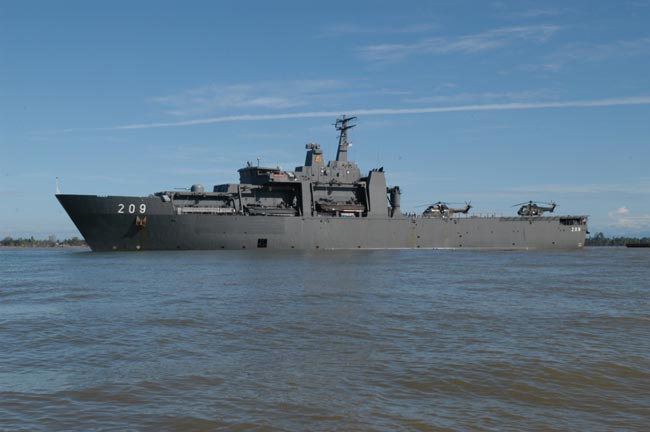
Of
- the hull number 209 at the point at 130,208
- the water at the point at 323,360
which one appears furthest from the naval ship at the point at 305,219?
the water at the point at 323,360

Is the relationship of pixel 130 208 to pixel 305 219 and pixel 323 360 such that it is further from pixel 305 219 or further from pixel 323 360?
pixel 323 360

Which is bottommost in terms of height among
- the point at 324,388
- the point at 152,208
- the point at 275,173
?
the point at 324,388

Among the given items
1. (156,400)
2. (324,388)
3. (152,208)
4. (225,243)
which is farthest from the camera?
(225,243)

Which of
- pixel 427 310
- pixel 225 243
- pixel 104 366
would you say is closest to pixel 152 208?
pixel 225 243

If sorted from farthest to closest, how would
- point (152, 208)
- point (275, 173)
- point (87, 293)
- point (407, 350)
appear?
point (275, 173) → point (152, 208) → point (87, 293) → point (407, 350)

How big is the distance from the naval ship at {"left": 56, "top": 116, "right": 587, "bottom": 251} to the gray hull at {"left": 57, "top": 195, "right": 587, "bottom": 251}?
71mm

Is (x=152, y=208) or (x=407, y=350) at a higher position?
(x=152, y=208)

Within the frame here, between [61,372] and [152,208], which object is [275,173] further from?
[61,372]

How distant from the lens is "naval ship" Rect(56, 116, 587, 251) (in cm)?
3788

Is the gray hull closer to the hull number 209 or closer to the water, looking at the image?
the hull number 209

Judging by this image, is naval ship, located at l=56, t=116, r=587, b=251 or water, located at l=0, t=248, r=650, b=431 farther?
naval ship, located at l=56, t=116, r=587, b=251

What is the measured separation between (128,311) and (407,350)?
7357 mm

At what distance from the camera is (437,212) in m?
50.8

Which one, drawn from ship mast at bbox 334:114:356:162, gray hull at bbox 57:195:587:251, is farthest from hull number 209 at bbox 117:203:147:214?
ship mast at bbox 334:114:356:162
